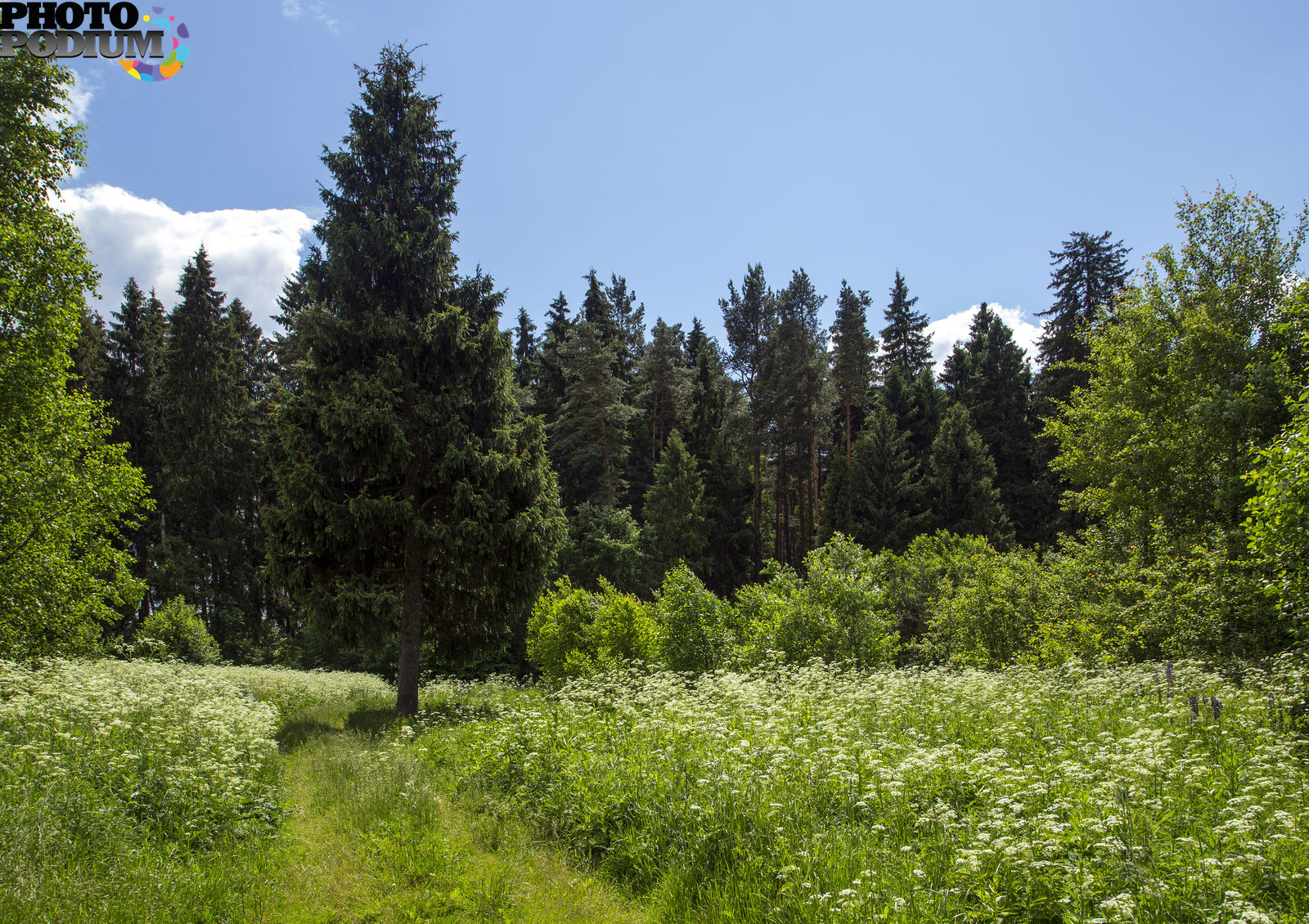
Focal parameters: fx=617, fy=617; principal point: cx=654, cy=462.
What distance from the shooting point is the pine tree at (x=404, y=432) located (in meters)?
12.6

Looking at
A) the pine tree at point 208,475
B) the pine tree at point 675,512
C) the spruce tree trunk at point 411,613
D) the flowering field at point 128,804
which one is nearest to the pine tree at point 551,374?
the pine tree at point 675,512

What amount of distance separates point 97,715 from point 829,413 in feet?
115

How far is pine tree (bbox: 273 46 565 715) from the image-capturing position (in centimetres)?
1257

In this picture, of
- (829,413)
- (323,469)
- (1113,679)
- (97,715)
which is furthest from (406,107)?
(829,413)

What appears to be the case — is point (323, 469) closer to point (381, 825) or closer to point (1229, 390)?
point (381, 825)

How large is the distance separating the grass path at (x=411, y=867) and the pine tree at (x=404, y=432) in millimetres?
6248

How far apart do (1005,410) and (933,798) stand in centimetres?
3909

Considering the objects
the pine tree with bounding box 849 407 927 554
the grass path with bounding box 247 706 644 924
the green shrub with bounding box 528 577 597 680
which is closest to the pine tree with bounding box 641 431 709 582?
the pine tree with bounding box 849 407 927 554

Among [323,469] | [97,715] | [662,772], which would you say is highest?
[323,469]

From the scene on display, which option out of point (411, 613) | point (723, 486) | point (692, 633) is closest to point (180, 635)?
point (411, 613)

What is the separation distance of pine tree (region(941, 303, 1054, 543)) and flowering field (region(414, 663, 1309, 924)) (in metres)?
29.5

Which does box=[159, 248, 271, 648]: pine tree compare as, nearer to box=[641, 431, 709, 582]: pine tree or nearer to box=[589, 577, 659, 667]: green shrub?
box=[641, 431, 709, 582]: pine tree

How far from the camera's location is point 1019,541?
34219 millimetres

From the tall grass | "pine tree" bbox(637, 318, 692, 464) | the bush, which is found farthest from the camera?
"pine tree" bbox(637, 318, 692, 464)
